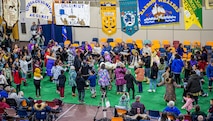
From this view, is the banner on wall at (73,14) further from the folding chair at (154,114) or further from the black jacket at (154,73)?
the folding chair at (154,114)

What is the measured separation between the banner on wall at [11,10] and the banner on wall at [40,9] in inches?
26.4

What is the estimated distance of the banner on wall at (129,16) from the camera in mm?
17953

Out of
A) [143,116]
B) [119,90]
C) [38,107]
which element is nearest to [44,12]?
[119,90]

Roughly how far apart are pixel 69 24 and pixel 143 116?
9143 millimetres

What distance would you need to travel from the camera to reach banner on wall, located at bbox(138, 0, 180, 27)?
16.4m

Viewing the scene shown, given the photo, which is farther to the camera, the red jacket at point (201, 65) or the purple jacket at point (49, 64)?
the purple jacket at point (49, 64)

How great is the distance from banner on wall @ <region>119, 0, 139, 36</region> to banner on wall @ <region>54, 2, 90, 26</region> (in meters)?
2.37

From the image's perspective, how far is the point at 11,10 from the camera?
2098cm

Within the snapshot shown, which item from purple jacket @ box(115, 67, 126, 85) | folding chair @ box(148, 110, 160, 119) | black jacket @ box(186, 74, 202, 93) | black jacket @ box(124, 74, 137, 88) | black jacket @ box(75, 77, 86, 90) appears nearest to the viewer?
folding chair @ box(148, 110, 160, 119)

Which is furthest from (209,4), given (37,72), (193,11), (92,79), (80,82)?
(37,72)

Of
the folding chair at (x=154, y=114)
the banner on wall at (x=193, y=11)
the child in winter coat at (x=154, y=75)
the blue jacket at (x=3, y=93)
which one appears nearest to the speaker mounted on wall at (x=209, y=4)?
the banner on wall at (x=193, y=11)

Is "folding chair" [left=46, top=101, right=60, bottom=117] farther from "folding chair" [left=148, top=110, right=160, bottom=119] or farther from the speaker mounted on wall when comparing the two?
the speaker mounted on wall

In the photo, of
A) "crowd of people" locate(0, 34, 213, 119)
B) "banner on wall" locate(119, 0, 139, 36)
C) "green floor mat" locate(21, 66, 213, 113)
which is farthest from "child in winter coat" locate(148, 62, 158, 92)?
"banner on wall" locate(119, 0, 139, 36)

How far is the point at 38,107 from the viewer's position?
47.4 feet
